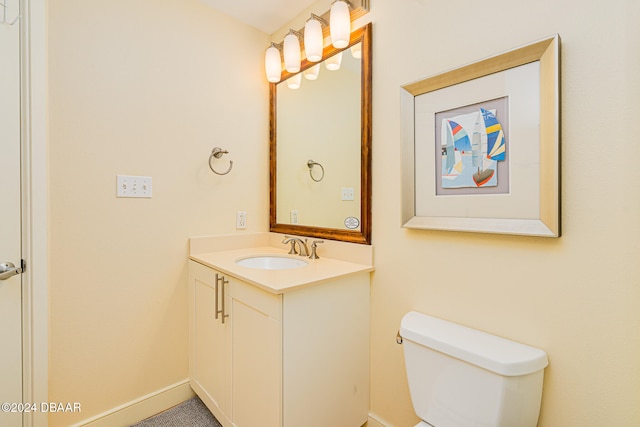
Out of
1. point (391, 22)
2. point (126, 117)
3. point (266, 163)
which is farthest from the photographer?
point (266, 163)

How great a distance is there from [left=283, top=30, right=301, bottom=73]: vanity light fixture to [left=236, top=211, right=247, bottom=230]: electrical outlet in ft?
3.13

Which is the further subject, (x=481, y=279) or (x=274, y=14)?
(x=274, y=14)

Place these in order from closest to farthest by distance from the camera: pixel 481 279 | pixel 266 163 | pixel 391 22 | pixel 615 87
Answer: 1. pixel 615 87
2. pixel 481 279
3. pixel 391 22
4. pixel 266 163

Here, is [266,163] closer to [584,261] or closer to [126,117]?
[126,117]

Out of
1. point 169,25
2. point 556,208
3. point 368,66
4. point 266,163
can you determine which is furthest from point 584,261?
point 169,25

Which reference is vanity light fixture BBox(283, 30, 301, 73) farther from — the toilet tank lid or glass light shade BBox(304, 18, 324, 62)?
the toilet tank lid

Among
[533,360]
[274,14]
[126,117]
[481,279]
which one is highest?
[274,14]

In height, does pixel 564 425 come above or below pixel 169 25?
below

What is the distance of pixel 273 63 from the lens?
6.07 feet

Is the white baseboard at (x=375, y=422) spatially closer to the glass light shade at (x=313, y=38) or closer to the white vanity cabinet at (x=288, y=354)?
the white vanity cabinet at (x=288, y=354)

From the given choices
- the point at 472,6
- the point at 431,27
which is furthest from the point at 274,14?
the point at 472,6

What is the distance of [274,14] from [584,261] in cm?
200

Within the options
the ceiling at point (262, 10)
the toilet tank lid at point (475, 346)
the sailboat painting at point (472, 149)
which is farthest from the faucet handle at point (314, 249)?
the ceiling at point (262, 10)

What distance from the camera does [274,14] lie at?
1.82 meters
